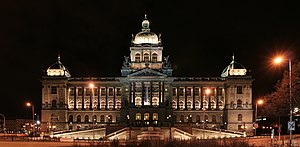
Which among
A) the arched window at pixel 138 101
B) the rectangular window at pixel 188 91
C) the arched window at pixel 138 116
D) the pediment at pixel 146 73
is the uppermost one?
the pediment at pixel 146 73

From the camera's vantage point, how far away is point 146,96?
140 metres

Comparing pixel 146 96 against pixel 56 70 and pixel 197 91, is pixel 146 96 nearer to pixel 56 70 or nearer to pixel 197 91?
pixel 197 91

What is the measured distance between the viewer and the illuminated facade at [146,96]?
139 meters

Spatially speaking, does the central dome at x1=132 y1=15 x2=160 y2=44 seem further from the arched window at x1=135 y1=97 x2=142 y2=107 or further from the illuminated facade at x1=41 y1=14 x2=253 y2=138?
the arched window at x1=135 y1=97 x2=142 y2=107

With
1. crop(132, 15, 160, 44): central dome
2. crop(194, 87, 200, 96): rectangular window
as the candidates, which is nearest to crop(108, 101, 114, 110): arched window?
crop(132, 15, 160, 44): central dome

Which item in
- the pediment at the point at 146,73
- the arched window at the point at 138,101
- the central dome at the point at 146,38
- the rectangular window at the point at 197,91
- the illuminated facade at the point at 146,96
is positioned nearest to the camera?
the pediment at the point at 146,73

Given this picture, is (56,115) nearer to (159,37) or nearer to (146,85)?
(146,85)

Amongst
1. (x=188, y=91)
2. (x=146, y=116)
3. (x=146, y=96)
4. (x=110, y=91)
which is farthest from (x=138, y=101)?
(x=188, y=91)

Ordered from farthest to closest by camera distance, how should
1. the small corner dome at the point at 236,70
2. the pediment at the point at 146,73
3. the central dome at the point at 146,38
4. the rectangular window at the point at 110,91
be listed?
the central dome at the point at 146,38 < the rectangular window at the point at 110,91 < the small corner dome at the point at 236,70 < the pediment at the point at 146,73

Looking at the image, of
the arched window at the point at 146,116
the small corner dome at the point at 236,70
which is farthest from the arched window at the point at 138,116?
the small corner dome at the point at 236,70

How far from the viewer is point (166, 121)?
5472 inches

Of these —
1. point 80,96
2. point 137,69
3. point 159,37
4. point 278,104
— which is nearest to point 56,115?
point 80,96

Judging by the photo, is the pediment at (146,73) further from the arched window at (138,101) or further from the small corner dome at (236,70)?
the small corner dome at (236,70)

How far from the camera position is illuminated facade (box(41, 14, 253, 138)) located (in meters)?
139
